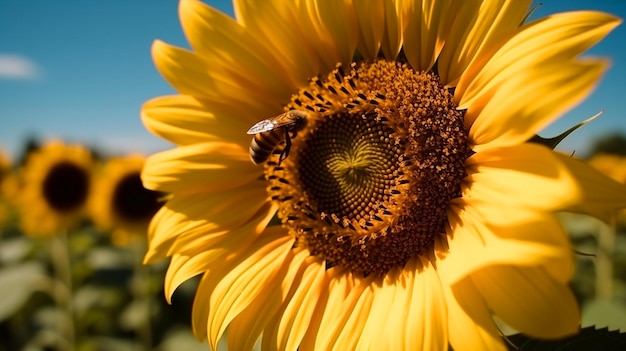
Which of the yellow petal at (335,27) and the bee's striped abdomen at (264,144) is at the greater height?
the yellow petal at (335,27)

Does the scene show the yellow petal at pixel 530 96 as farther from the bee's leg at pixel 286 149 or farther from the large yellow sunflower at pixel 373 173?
the bee's leg at pixel 286 149

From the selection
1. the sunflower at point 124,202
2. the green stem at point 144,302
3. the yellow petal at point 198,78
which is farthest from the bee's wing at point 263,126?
the sunflower at point 124,202

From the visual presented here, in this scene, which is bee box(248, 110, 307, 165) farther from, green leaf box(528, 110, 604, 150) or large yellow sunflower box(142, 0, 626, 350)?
green leaf box(528, 110, 604, 150)

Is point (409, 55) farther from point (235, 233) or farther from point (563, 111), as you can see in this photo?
point (235, 233)

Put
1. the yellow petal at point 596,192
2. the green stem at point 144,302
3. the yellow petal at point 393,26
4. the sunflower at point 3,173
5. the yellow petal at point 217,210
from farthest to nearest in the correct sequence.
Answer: the sunflower at point 3,173 → the green stem at point 144,302 → the yellow petal at point 217,210 → the yellow petal at point 393,26 → the yellow petal at point 596,192

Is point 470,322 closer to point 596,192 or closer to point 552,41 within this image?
point 596,192

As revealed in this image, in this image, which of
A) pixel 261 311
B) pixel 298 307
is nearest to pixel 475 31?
pixel 298 307

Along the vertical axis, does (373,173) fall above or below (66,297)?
above
